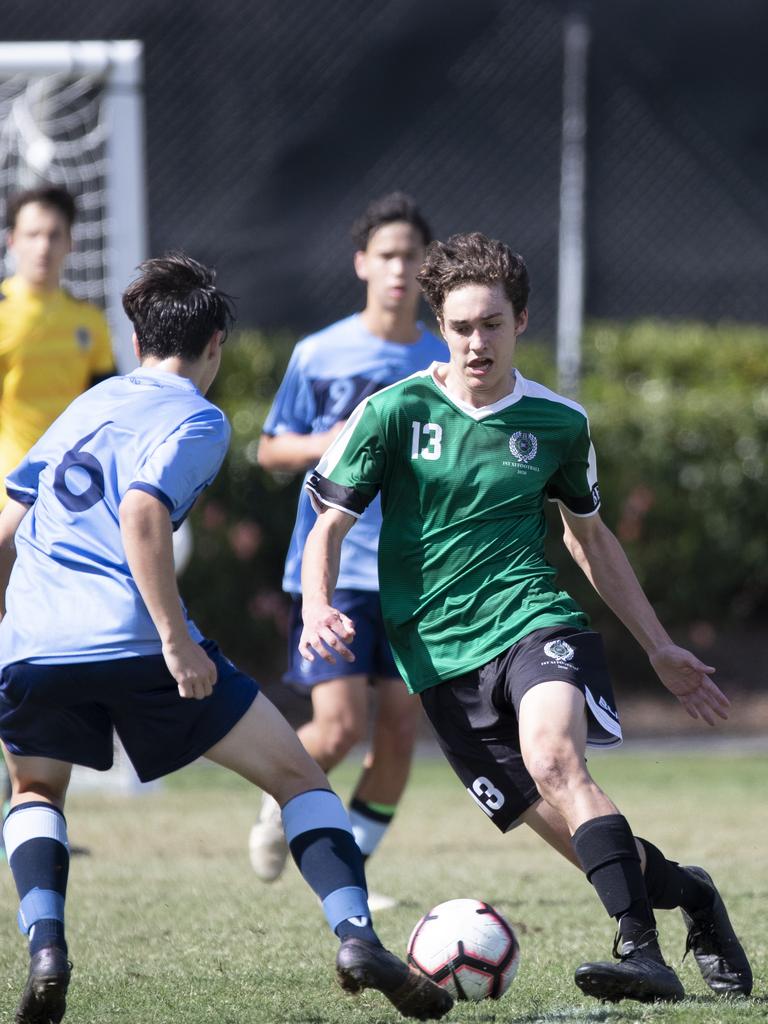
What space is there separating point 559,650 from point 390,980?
908 mm

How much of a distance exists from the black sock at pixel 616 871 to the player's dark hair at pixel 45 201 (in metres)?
3.79

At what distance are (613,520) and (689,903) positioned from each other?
708 centimetres

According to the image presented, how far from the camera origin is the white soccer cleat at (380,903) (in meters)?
5.41

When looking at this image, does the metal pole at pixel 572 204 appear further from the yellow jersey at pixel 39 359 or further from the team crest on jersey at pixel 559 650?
the team crest on jersey at pixel 559 650

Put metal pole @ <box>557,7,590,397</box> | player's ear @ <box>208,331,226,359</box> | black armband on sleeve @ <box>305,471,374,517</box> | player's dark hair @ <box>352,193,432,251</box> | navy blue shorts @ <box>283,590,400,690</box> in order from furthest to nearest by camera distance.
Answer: metal pole @ <box>557,7,590,397</box>, player's dark hair @ <box>352,193,432,251</box>, navy blue shorts @ <box>283,590,400,690</box>, black armband on sleeve @ <box>305,471,374,517</box>, player's ear @ <box>208,331,226,359</box>

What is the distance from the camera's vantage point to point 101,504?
3.78 meters

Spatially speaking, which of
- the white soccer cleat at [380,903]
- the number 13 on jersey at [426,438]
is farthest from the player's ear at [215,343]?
the white soccer cleat at [380,903]

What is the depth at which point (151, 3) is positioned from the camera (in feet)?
45.3

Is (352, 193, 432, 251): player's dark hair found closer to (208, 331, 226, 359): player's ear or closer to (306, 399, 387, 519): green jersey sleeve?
(306, 399, 387, 519): green jersey sleeve

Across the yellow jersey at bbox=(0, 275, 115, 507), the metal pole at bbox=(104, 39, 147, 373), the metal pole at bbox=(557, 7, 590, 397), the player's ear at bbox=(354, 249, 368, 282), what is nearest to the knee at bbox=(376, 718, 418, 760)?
the player's ear at bbox=(354, 249, 368, 282)

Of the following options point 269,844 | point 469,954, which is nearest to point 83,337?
point 269,844

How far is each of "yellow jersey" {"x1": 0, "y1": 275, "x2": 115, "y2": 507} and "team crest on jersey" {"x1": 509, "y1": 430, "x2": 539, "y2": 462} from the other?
9.36ft

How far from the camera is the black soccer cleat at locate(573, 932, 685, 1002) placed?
11.5ft

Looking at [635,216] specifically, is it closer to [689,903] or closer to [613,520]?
[613,520]
